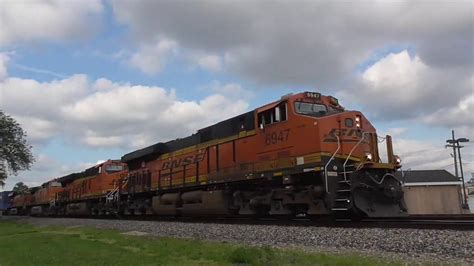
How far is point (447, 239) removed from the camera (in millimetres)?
8758

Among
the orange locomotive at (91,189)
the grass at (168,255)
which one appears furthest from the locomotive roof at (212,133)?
the grass at (168,255)

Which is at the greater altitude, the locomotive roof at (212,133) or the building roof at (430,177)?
the locomotive roof at (212,133)

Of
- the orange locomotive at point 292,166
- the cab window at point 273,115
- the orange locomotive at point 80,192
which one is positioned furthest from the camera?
the orange locomotive at point 80,192

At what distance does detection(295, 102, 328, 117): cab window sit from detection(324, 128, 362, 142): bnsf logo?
92 cm

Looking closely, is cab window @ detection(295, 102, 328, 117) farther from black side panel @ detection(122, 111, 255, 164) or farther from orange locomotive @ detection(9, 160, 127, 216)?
orange locomotive @ detection(9, 160, 127, 216)

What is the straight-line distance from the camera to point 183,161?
2173 cm

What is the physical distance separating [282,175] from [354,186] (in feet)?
9.04

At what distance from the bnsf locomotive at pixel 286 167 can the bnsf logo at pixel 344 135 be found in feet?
0.11

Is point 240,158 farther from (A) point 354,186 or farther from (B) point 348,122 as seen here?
(A) point 354,186

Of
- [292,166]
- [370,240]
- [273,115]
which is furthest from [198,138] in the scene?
[370,240]

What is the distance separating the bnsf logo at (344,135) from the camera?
14198 mm

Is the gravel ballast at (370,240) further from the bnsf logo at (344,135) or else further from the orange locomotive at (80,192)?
the orange locomotive at (80,192)

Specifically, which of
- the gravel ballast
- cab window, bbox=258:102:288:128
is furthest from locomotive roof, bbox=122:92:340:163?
the gravel ballast

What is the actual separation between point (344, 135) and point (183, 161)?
31.0 feet
